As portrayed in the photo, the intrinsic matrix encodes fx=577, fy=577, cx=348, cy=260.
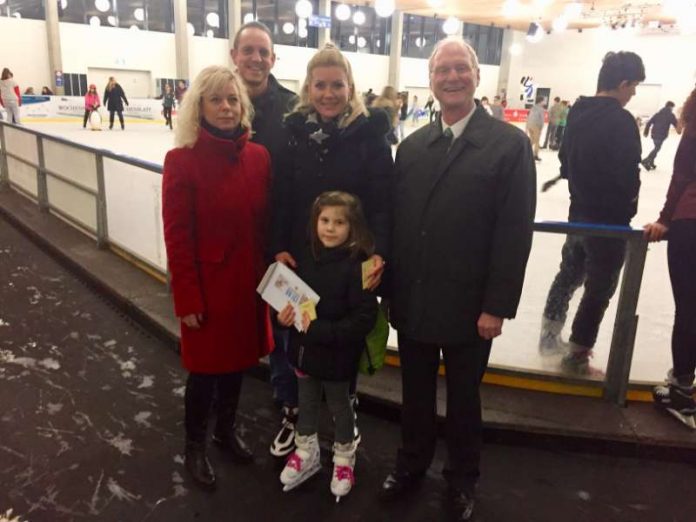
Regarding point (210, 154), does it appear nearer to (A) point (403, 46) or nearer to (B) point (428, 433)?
(B) point (428, 433)

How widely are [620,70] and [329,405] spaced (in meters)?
1.82

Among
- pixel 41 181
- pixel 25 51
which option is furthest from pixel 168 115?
pixel 41 181

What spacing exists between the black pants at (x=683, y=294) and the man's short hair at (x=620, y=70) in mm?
683

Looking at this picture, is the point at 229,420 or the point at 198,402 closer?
the point at 198,402

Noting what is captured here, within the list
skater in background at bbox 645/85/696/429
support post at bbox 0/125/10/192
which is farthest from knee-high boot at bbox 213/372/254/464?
support post at bbox 0/125/10/192

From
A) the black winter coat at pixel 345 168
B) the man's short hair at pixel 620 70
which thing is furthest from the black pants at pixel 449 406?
the man's short hair at pixel 620 70

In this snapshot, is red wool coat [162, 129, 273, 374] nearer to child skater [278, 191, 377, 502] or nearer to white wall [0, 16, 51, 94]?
child skater [278, 191, 377, 502]

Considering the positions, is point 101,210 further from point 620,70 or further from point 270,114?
point 620,70

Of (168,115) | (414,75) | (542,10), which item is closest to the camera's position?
(168,115)

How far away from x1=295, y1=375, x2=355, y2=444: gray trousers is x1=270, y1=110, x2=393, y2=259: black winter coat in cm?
50

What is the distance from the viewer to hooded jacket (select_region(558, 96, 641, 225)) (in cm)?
238

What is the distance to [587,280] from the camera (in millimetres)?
2482

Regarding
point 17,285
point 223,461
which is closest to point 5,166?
point 17,285

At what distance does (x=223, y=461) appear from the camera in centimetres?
213
